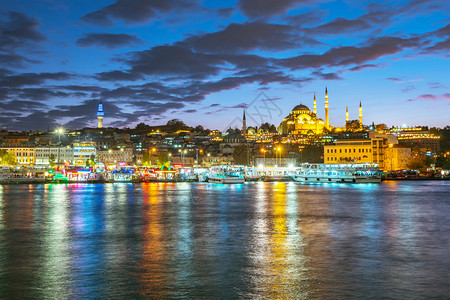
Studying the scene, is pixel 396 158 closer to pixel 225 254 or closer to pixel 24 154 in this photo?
pixel 24 154

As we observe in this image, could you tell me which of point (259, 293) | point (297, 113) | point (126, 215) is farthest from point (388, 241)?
point (297, 113)

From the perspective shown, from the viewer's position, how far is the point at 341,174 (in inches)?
2547

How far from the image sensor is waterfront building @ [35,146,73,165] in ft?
316

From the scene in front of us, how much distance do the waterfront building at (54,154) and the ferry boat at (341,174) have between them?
51.1 metres

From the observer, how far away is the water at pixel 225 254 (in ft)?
34.2

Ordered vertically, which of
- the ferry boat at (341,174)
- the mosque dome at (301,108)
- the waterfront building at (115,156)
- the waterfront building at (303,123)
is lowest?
the ferry boat at (341,174)

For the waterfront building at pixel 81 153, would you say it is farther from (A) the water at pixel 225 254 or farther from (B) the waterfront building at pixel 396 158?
(A) the water at pixel 225 254

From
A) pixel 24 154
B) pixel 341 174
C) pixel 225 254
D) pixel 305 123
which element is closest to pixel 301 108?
pixel 305 123

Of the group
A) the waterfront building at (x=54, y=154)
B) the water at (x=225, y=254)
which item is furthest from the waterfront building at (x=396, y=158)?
the waterfront building at (x=54, y=154)

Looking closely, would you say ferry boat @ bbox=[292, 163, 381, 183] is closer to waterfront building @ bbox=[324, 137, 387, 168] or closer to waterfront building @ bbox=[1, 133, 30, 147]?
waterfront building @ bbox=[324, 137, 387, 168]

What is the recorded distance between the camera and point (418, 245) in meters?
16.0

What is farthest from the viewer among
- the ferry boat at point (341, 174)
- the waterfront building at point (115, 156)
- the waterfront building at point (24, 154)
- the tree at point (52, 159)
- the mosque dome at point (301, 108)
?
the mosque dome at point (301, 108)

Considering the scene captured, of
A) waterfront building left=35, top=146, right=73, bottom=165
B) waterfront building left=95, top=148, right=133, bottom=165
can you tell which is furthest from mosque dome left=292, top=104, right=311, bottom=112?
waterfront building left=35, top=146, right=73, bottom=165

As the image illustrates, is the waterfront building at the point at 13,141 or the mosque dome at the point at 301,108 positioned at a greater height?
the mosque dome at the point at 301,108
